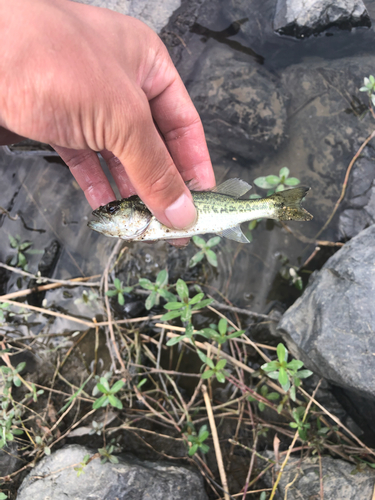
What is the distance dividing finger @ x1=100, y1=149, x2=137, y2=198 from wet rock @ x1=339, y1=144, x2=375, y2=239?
3.30 m

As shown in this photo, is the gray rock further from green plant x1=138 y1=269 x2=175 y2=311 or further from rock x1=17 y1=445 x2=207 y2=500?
rock x1=17 y1=445 x2=207 y2=500

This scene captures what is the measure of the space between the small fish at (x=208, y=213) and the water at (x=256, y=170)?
1569 millimetres

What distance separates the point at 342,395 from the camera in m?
4.05

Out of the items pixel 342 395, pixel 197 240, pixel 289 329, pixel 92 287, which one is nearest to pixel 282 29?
pixel 197 240

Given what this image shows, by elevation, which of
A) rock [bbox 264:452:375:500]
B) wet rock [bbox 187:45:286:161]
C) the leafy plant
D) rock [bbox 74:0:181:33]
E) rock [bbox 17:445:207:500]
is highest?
rock [bbox 74:0:181:33]

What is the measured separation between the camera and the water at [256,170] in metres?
4.78

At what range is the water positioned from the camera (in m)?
4.78

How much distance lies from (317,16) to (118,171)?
4.39 m

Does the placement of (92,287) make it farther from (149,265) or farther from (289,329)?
(289,329)

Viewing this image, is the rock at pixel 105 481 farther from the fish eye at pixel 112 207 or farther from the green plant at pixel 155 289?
the fish eye at pixel 112 207

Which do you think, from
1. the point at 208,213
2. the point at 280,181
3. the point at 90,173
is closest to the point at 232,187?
the point at 208,213

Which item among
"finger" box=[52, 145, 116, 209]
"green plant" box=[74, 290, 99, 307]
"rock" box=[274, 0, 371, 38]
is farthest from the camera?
"rock" box=[274, 0, 371, 38]

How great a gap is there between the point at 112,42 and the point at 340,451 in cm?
479

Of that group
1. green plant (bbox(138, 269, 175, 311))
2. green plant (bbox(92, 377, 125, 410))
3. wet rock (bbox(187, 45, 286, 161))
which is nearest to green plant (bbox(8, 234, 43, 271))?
green plant (bbox(138, 269, 175, 311))
